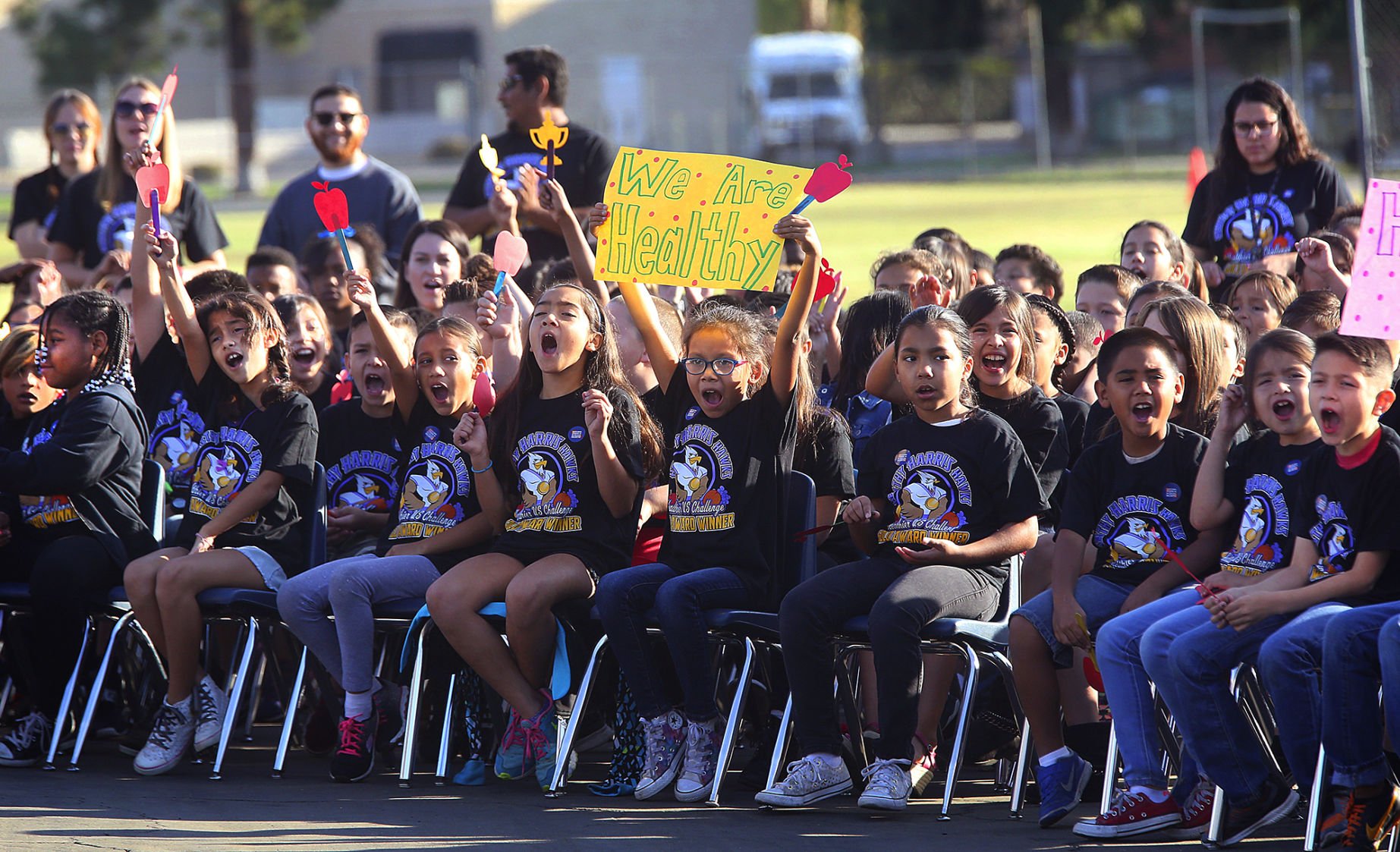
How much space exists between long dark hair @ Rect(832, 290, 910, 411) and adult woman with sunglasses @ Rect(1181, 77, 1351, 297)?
1.95 meters

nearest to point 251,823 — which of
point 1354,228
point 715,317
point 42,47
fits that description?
point 715,317

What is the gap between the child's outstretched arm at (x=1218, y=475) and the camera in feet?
15.0

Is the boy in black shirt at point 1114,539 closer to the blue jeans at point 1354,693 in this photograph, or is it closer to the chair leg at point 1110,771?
the chair leg at point 1110,771

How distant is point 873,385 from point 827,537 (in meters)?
0.57

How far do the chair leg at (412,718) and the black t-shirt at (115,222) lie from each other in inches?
134

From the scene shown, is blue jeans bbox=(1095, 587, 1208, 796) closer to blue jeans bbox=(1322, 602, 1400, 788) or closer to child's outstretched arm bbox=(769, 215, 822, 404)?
blue jeans bbox=(1322, 602, 1400, 788)

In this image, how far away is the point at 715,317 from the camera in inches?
210

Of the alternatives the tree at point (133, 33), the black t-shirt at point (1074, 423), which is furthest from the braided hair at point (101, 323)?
the tree at point (133, 33)

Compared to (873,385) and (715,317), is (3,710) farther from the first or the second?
(873,385)

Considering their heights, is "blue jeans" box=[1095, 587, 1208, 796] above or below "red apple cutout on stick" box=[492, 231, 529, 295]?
below

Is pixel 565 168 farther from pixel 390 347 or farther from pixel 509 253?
pixel 390 347

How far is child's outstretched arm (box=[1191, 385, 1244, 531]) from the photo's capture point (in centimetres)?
457

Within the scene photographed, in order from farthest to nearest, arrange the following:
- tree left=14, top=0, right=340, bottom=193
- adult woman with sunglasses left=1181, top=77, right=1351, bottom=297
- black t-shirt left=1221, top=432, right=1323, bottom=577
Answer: tree left=14, top=0, right=340, bottom=193 → adult woman with sunglasses left=1181, top=77, right=1351, bottom=297 → black t-shirt left=1221, top=432, right=1323, bottom=577

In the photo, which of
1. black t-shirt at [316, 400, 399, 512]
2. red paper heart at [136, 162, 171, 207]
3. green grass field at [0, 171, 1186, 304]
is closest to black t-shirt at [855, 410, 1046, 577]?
black t-shirt at [316, 400, 399, 512]
